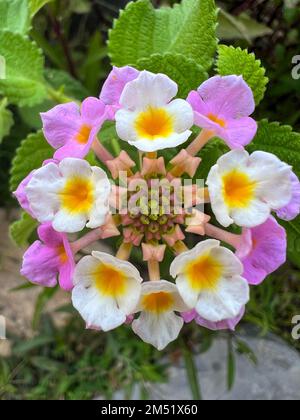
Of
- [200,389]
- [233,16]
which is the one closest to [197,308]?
[233,16]

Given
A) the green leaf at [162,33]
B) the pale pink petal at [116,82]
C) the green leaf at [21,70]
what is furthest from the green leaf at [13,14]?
the pale pink petal at [116,82]

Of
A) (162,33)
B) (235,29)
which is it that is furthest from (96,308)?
(235,29)

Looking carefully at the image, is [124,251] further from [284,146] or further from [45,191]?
[284,146]

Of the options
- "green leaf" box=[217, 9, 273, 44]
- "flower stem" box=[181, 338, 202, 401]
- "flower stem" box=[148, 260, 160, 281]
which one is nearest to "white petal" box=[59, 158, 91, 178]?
"flower stem" box=[148, 260, 160, 281]

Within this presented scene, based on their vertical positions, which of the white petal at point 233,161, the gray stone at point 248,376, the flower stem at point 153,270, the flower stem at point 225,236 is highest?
the white petal at point 233,161

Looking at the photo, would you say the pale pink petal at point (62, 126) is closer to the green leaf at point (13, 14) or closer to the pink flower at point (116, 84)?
the pink flower at point (116, 84)
